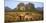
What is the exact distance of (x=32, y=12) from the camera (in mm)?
1249

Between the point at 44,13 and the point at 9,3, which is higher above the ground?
the point at 9,3

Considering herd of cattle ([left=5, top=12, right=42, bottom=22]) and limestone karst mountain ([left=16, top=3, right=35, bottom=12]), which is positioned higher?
limestone karst mountain ([left=16, top=3, right=35, bottom=12])

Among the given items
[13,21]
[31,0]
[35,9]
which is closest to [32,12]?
[35,9]

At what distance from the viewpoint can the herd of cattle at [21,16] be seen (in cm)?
123

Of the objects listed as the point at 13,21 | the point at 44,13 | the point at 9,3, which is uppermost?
the point at 9,3

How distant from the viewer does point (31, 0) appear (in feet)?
4.08

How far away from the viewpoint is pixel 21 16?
124 cm

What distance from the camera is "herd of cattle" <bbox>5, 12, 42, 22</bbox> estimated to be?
4.03 ft

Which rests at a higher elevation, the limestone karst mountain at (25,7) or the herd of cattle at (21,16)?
the limestone karst mountain at (25,7)

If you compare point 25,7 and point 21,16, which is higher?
point 25,7

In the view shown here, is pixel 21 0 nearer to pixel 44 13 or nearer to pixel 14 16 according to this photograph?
pixel 14 16

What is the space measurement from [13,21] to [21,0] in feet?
1.11

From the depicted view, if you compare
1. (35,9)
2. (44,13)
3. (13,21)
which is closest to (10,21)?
(13,21)

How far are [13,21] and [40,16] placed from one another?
0.42 meters
